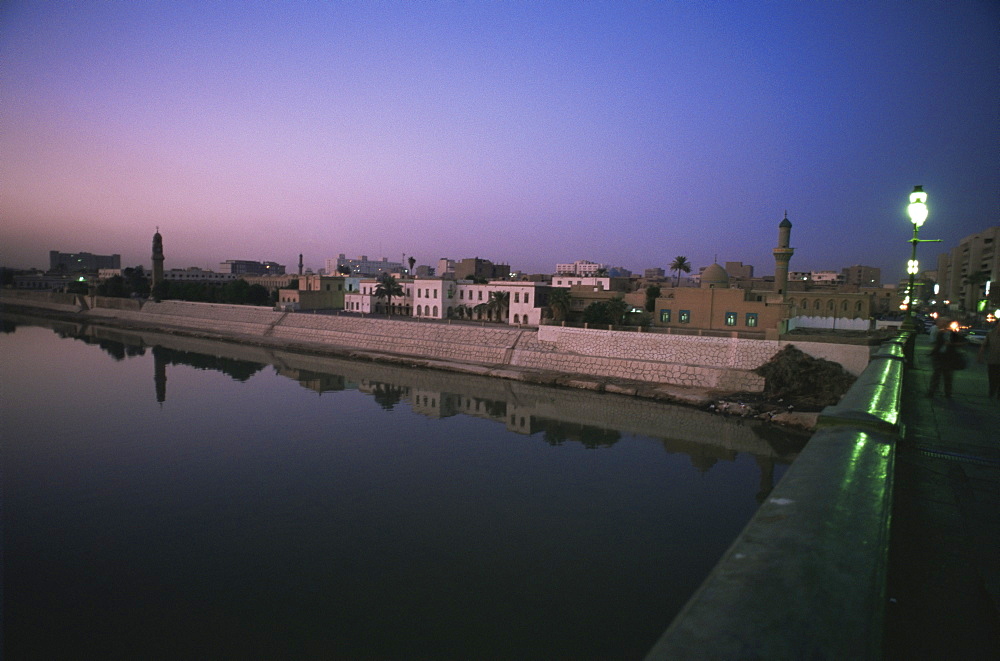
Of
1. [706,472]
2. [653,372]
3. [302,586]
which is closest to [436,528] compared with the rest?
[302,586]

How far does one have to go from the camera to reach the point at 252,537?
10617 mm

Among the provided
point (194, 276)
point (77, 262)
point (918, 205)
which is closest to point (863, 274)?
point (918, 205)

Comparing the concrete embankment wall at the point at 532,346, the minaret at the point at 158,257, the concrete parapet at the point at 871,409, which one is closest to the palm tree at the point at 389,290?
the concrete embankment wall at the point at 532,346

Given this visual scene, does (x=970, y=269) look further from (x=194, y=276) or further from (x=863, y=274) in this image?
(x=194, y=276)

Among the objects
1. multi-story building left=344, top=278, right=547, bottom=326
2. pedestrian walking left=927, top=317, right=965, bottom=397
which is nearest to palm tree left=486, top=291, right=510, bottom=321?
multi-story building left=344, top=278, right=547, bottom=326

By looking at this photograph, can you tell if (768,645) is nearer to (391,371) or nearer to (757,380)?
(757,380)

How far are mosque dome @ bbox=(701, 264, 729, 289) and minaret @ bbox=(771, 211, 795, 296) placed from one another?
11.3 feet

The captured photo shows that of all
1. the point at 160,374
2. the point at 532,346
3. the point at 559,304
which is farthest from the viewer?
the point at 559,304

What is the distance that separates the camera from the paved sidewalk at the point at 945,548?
167cm

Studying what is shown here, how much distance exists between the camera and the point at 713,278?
118ft

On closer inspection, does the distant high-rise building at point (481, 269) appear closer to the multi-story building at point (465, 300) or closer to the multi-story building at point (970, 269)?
the multi-story building at point (465, 300)

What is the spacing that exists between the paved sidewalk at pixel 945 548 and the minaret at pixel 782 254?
32760 mm

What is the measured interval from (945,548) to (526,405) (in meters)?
21.6

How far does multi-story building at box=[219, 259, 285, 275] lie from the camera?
118 metres
